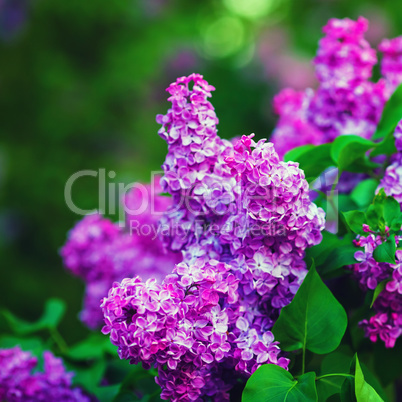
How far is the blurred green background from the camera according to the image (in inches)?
121

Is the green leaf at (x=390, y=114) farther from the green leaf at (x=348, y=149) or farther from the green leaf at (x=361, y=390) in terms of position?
the green leaf at (x=361, y=390)

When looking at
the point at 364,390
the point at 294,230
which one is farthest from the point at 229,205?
the point at 364,390

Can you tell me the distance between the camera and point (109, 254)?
3.51ft

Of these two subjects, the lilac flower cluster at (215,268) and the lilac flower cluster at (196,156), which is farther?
the lilac flower cluster at (196,156)

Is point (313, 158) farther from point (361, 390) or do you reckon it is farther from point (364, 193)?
point (361, 390)

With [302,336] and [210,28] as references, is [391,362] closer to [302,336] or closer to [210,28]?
[302,336]

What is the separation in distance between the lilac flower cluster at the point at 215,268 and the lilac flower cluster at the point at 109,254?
0.39 m

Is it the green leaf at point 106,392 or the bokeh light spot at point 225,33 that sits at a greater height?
the bokeh light spot at point 225,33

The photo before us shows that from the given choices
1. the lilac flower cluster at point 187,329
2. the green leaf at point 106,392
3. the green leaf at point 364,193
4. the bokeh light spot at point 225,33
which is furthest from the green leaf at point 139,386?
the bokeh light spot at point 225,33

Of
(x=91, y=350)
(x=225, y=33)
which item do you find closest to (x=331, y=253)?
(x=91, y=350)

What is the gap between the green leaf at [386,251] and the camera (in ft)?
1.87

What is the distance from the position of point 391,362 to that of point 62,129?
2665 millimetres

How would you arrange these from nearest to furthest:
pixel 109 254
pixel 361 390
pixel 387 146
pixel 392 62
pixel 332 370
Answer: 1. pixel 361 390
2. pixel 332 370
3. pixel 387 146
4. pixel 392 62
5. pixel 109 254

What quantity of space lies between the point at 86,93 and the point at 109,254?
91.0 inches
